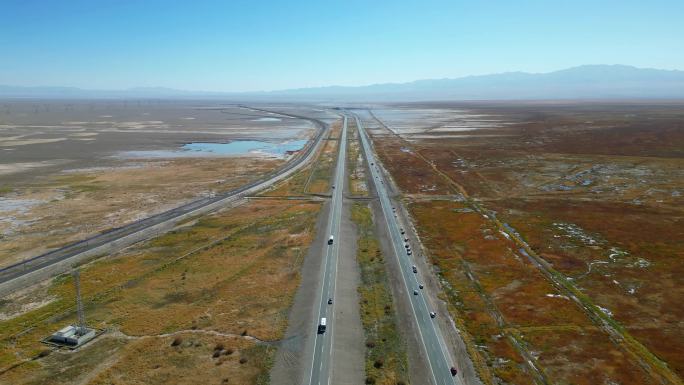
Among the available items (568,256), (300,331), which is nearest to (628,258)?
(568,256)

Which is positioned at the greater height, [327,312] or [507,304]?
[327,312]

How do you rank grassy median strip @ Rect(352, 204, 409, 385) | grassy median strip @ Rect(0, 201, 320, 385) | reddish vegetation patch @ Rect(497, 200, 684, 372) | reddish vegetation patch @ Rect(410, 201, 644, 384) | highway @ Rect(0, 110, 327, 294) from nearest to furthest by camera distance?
1. grassy median strip @ Rect(352, 204, 409, 385)
2. grassy median strip @ Rect(0, 201, 320, 385)
3. reddish vegetation patch @ Rect(410, 201, 644, 384)
4. reddish vegetation patch @ Rect(497, 200, 684, 372)
5. highway @ Rect(0, 110, 327, 294)

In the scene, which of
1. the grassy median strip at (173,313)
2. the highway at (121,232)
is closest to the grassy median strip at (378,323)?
the grassy median strip at (173,313)

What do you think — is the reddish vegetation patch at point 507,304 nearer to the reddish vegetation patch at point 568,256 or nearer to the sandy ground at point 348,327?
the reddish vegetation patch at point 568,256

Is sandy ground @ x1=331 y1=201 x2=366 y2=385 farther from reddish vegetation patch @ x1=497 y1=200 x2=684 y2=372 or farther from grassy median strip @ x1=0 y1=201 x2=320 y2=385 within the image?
reddish vegetation patch @ x1=497 y1=200 x2=684 y2=372

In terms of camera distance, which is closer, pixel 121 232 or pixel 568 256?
pixel 568 256

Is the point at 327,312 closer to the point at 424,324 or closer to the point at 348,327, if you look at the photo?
the point at 348,327

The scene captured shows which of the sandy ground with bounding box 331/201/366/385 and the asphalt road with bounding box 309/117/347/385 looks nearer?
the sandy ground with bounding box 331/201/366/385

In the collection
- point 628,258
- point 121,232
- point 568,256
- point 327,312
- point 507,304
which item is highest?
point 121,232

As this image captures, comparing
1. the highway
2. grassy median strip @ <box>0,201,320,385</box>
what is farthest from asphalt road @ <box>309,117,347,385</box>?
the highway
